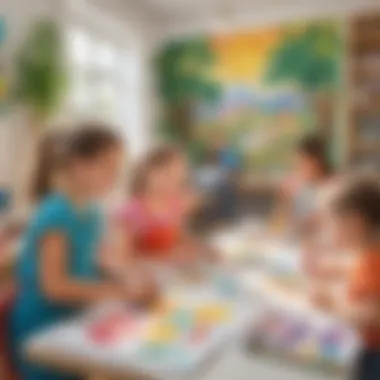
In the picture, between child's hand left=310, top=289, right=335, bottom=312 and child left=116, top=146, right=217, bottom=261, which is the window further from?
child's hand left=310, top=289, right=335, bottom=312

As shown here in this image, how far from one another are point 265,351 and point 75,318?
0.16 m

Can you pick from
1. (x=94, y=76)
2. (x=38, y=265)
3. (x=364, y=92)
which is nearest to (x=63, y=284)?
(x=38, y=265)

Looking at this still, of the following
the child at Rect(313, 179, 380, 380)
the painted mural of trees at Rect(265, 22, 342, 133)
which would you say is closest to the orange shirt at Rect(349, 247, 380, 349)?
the child at Rect(313, 179, 380, 380)

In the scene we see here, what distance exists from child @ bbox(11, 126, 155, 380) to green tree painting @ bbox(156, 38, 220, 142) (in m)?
0.05

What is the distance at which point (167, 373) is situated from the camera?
581 mm

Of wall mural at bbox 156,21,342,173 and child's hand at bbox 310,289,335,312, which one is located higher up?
wall mural at bbox 156,21,342,173

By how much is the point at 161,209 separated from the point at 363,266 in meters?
0.17

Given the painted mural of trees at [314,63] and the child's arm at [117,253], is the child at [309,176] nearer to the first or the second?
the painted mural of trees at [314,63]

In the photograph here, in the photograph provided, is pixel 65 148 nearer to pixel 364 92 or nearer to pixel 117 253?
pixel 117 253

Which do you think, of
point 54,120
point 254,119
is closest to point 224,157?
point 254,119

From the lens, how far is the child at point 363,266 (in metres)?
0.57

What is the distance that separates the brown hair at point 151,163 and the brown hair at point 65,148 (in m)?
0.03

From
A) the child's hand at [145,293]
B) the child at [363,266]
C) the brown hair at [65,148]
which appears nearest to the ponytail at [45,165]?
the brown hair at [65,148]

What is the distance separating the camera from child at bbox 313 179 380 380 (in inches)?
22.5
